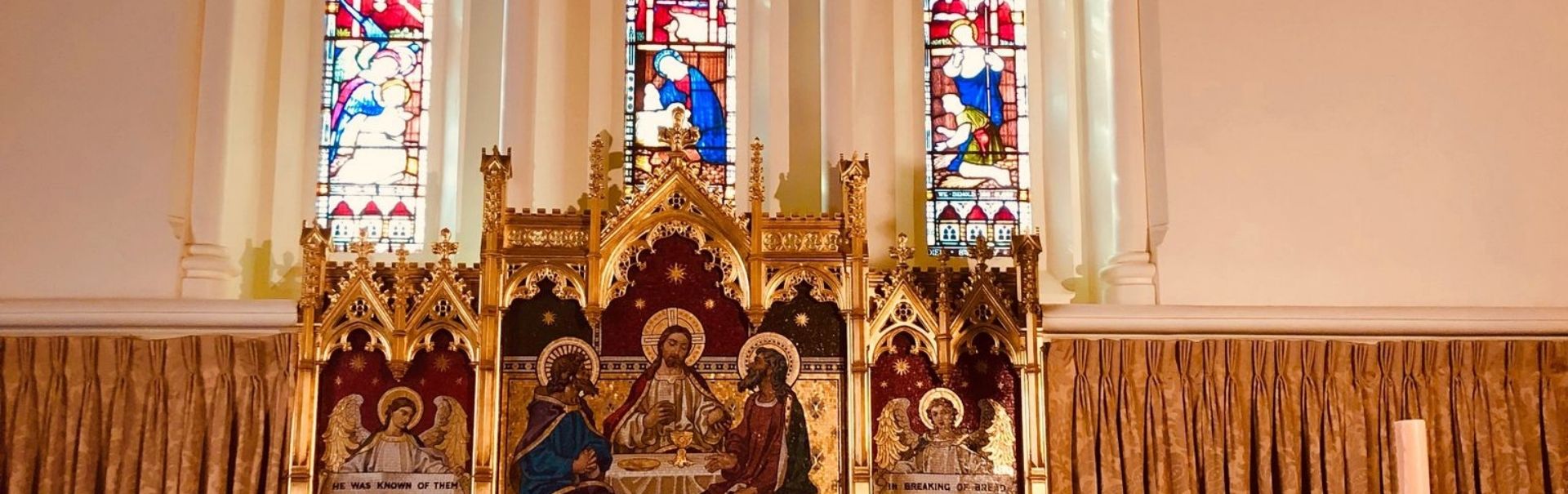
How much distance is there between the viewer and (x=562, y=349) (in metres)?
5.92

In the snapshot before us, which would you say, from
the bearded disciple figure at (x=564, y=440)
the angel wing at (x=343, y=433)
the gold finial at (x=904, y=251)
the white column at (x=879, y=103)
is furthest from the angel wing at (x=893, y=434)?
the angel wing at (x=343, y=433)

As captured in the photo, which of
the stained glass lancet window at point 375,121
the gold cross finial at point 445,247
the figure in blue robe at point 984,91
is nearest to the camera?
the gold cross finial at point 445,247

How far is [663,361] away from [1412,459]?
3144 mm

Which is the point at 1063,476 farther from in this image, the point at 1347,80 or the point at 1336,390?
the point at 1347,80

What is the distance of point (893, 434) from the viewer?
602 centimetres

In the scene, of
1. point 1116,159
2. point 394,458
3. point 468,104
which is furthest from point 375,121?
point 1116,159

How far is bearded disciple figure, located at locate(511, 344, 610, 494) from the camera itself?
228 inches

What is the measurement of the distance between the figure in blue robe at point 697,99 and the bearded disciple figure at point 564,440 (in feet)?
4.84

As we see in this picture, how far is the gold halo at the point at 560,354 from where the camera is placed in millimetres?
5891

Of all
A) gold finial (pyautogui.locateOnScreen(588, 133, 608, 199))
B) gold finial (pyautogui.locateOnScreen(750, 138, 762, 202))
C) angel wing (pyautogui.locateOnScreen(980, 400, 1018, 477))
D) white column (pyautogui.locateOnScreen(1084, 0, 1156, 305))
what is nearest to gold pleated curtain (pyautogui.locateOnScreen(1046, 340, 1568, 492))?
angel wing (pyautogui.locateOnScreen(980, 400, 1018, 477))

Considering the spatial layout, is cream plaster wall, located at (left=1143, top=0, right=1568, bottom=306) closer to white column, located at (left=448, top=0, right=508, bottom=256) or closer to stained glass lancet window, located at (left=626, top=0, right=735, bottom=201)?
stained glass lancet window, located at (left=626, top=0, right=735, bottom=201)

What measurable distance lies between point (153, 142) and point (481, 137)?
1409 millimetres

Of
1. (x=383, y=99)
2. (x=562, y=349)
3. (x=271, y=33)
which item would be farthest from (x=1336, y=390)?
(x=271, y=33)

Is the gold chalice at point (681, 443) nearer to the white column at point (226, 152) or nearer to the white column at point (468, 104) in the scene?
the white column at point (468, 104)
